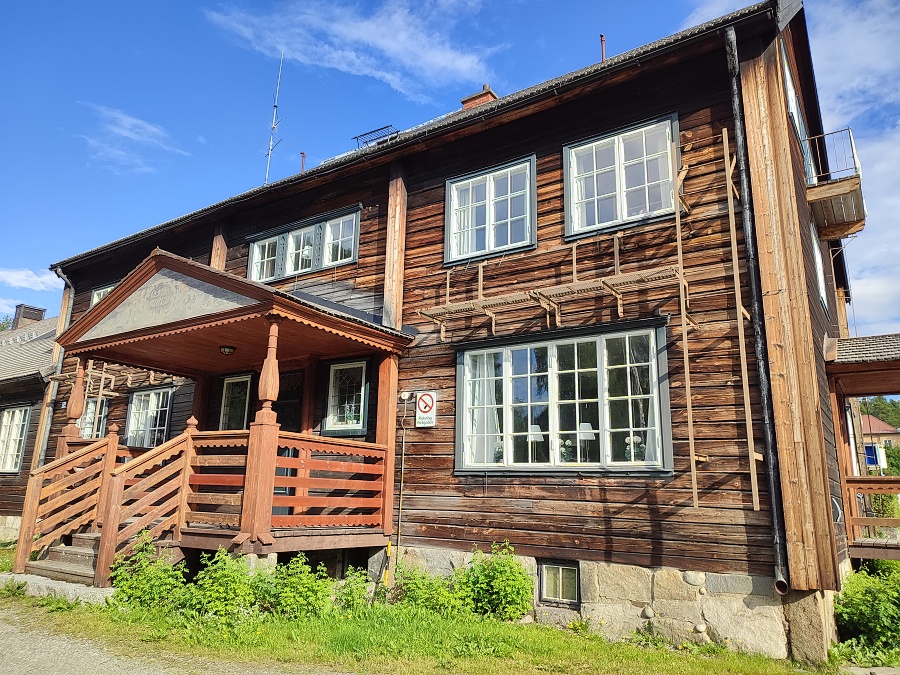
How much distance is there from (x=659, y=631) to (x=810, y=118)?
34.2 feet

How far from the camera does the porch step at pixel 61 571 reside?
8.61 meters

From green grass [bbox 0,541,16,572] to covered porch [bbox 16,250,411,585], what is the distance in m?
0.85

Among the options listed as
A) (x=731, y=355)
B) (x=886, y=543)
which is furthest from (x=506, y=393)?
(x=886, y=543)

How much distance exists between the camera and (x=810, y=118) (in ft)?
43.3

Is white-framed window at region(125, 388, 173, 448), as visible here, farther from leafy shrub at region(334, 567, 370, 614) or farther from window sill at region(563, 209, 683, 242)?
window sill at region(563, 209, 683, 242)

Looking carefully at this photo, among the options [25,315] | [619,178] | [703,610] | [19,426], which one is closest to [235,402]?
[619,178]

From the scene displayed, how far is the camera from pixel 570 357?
29.5 feet

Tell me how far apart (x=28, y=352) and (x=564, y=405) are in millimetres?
17561

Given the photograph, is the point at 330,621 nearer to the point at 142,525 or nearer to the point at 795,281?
the point at 142,525

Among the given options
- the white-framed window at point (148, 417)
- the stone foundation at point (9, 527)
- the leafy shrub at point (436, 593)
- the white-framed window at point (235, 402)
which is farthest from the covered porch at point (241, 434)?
the stone foundation at point (9, 527)

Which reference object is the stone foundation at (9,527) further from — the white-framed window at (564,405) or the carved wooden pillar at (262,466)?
the white-framed window at (564,405)

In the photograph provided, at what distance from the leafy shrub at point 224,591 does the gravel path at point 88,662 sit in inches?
36.4

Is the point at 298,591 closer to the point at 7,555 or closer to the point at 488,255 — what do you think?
the point at 488,255

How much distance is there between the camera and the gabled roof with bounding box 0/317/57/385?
17.3 meters
